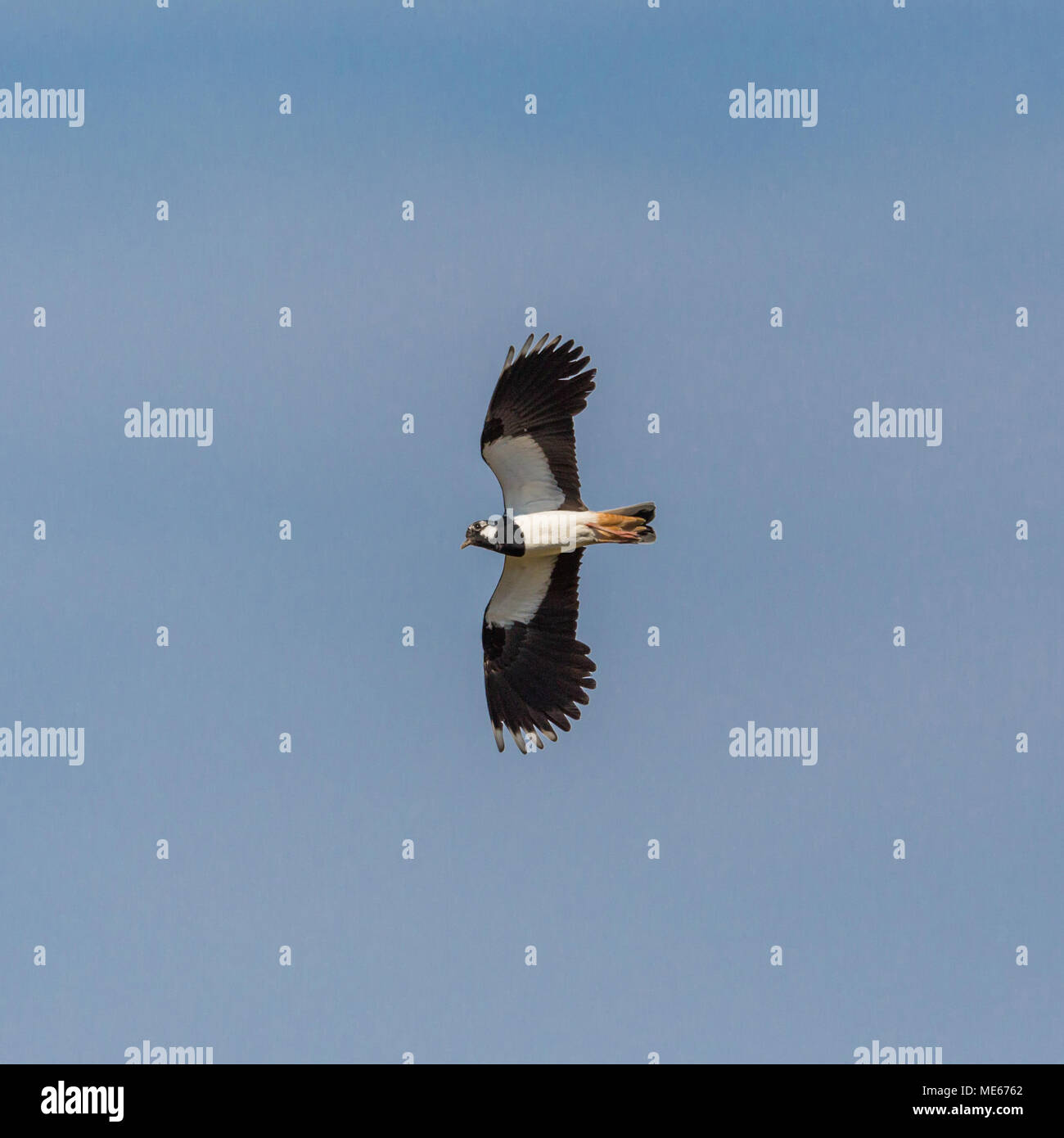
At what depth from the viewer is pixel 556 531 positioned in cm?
2764

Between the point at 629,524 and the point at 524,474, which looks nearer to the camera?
the point at 629,524

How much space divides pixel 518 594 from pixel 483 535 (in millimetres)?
1161

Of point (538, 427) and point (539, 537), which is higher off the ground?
point (538, 427)

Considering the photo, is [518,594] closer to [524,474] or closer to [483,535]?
[483,535]

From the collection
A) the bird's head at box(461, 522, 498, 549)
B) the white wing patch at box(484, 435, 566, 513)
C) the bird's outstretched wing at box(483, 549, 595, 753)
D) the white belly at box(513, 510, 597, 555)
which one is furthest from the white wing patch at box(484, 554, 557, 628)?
the white wing patch at box(484, 435, 566, 513)

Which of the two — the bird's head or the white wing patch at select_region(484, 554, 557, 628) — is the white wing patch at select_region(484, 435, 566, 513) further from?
the white wing patch at select_region(484, 554, 557, 628)

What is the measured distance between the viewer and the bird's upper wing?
2716cm

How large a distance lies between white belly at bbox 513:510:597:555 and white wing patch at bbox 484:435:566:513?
0.26 metres

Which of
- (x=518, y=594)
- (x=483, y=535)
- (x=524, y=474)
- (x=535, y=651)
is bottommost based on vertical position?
(x=535, y=651)

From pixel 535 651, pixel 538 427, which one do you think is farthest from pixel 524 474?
pixel 535 651

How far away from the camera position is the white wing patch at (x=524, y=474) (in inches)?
1089

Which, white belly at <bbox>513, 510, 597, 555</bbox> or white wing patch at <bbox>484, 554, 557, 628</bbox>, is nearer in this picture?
white belly at <bbox>513, 510, 597, 555</bbox>

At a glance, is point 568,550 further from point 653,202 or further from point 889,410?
point 889,410
